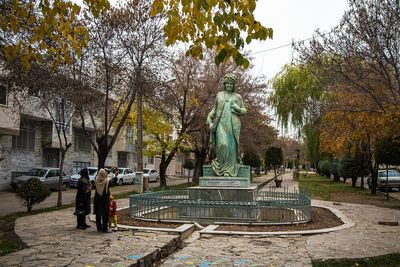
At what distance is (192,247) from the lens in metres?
6.52

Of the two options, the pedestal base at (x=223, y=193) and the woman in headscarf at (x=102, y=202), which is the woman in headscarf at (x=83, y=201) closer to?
the woman in headscarf at (x=102, y=202)

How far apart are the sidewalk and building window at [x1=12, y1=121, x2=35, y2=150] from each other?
60.2ft

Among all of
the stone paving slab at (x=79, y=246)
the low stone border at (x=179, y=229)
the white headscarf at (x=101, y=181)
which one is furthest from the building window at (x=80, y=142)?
the white headscarf at (x=101, y=181)

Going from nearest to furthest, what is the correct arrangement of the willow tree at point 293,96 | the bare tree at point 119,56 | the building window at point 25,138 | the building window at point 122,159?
1. the bare tree at point 119,56
2. the building window at point 25,138
3. the willow tree at point 293,96
4. the building window at point 122,159

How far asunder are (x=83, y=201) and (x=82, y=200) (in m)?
0.03

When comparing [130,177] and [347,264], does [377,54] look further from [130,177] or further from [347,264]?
[130,177]

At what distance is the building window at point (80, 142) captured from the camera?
31141 mm

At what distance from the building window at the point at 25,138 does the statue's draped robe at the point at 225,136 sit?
18.6m

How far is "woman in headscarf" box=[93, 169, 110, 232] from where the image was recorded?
7504 millimetres

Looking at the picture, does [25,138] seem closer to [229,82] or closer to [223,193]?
[229,82]

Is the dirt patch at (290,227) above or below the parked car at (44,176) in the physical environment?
below

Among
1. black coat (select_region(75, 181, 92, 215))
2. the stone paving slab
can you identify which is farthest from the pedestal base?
black coat (select_region(75, 181, 92, 215))

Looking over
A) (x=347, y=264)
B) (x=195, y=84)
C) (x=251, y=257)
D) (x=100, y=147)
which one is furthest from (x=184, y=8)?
(x=195, y=84)

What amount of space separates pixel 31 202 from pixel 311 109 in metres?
12.1
